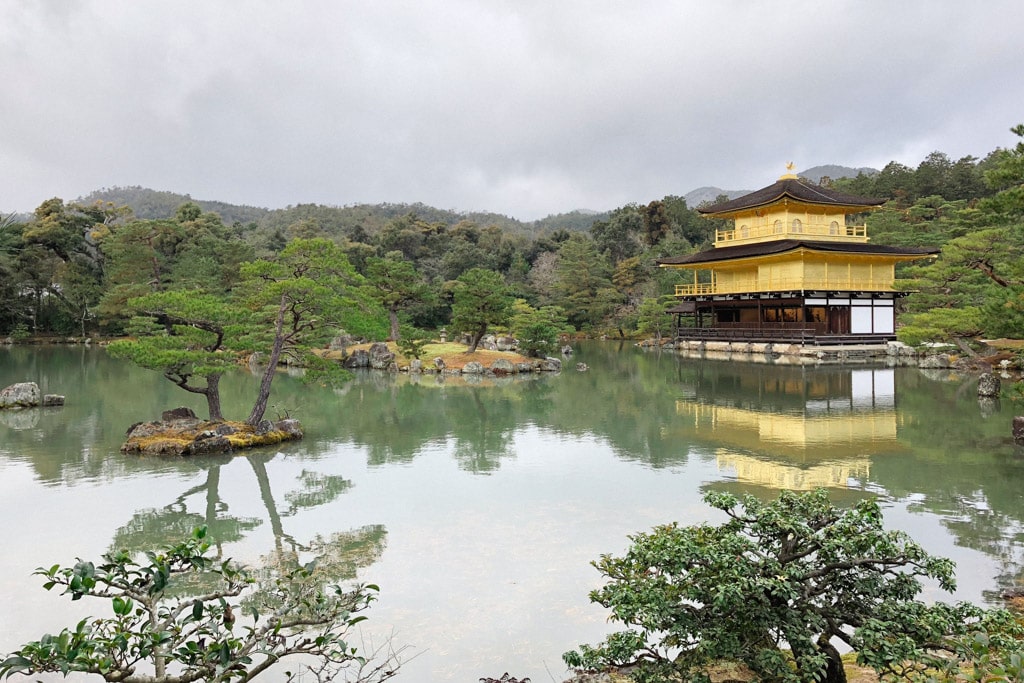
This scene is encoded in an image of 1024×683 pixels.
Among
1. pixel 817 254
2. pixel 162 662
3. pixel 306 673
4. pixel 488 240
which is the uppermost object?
pixel 488 240

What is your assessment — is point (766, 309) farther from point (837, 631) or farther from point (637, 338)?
point (837, 631)

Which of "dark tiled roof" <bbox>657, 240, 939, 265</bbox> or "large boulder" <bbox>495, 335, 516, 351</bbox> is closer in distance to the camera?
"dark tiled roof" <bbox>657, 240, 939, 265</bbox>

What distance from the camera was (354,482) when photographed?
8.33m

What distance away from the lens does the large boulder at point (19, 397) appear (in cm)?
1454

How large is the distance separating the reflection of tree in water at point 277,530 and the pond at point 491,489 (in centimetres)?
3

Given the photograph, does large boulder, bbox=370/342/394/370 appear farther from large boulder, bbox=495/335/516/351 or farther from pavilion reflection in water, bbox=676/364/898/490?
pavilion reflection in water, bbox=676/364/898/490

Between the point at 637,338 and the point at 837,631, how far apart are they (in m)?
35.3

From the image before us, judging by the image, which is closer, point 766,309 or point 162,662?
point 162,662

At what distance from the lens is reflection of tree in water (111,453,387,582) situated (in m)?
5.70

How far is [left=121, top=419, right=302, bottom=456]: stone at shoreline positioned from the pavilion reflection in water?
21.7 feet

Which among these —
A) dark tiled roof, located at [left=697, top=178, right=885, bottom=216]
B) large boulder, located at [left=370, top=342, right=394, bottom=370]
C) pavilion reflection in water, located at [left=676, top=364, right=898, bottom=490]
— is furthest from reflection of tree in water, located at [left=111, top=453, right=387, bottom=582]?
dark tiled roof, located at [left=697, top=178, right=885, bottom=216]

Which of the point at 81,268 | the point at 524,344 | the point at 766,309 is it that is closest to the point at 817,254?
the point at 766,309

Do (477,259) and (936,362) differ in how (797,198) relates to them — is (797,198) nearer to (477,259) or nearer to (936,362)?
(936,362)

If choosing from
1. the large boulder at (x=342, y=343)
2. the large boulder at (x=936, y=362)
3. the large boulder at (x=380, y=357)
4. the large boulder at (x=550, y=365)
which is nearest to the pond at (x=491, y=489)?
the large boulder at (x=936, y=362)
